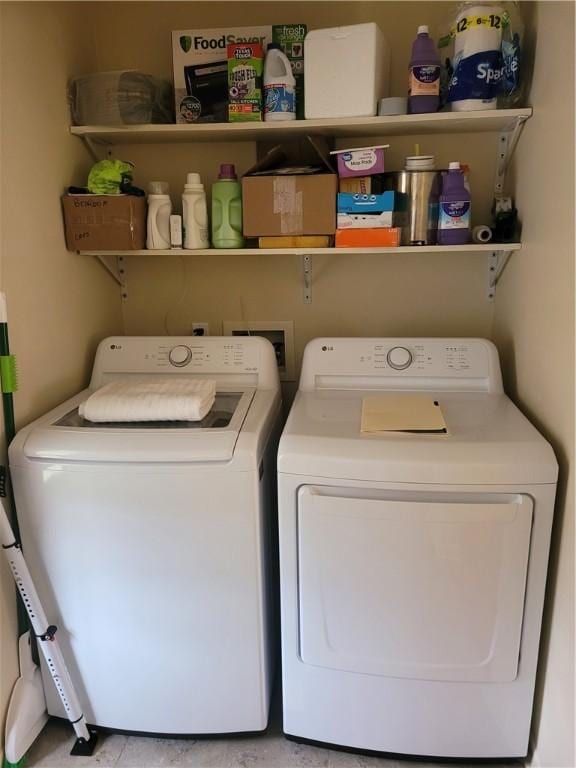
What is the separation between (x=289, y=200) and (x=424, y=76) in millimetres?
492

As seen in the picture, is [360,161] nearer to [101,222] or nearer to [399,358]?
[399,358]

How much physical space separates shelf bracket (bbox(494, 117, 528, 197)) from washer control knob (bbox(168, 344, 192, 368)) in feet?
3.63

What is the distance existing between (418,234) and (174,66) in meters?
0.90

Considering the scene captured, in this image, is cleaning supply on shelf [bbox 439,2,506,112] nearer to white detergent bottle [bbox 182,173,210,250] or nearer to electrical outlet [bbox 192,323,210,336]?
white detergent bottle [bbox 182,173,210,250]

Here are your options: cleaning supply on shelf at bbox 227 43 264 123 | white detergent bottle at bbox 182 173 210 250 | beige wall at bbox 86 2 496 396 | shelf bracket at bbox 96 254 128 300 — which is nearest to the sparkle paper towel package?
beige wall at bbox 86 2 496 396

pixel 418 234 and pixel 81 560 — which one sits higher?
pixel 418 234

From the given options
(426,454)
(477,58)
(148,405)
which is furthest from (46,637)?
(477,58)

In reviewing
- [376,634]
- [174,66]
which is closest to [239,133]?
[174,66]

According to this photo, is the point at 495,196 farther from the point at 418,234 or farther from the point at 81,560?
the point at 81,560

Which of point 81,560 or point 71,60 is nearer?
point 81,560

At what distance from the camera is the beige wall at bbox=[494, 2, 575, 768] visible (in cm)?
128

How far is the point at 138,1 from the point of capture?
1.86 m

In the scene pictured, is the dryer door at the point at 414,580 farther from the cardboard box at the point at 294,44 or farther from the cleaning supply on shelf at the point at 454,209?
the cardboard box at the point at 294,44

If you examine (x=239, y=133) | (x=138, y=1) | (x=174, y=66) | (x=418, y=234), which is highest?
(x=138, y=1)
